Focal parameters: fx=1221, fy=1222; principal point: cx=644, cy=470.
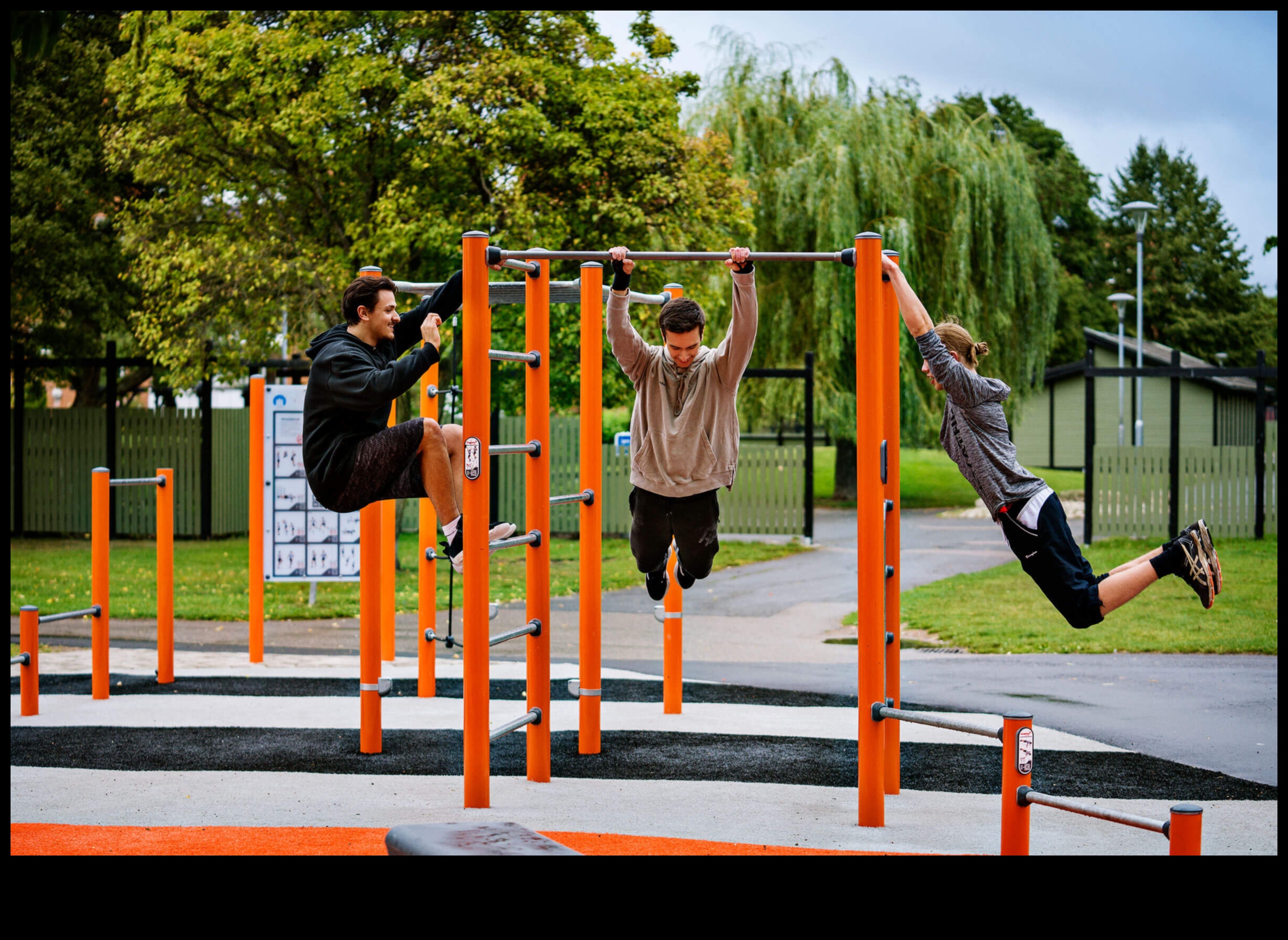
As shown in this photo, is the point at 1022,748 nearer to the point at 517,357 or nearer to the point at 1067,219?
the point at 517,357

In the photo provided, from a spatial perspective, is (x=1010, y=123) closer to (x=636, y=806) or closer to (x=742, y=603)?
(x=742, y=603)

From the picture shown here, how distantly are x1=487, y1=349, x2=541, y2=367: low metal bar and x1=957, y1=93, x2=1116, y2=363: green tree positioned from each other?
3414 cm

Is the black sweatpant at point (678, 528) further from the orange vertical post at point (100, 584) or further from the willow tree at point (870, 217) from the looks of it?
the willow tree at point (870, 217)

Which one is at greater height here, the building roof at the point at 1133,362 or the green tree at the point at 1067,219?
the green tree at the point at 1067,219

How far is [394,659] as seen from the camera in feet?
29.0

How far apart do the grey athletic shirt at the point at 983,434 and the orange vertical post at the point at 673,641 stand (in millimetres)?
2158

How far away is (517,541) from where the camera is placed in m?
5.24

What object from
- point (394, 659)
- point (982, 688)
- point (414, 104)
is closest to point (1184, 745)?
point (982, 688)

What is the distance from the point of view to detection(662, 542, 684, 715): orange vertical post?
684 cm

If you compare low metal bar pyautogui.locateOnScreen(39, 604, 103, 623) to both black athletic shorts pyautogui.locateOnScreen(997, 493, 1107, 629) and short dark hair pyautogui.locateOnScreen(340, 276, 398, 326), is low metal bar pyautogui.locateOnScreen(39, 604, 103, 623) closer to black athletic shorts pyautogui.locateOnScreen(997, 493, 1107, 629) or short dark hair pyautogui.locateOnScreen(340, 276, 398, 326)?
short dark hair pyautogui.locateOnScreen(340, 276, 398, 326)

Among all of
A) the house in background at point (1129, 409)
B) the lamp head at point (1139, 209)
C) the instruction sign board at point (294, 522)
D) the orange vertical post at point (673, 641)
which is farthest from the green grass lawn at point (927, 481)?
the orange vertical post at point (673, 641)

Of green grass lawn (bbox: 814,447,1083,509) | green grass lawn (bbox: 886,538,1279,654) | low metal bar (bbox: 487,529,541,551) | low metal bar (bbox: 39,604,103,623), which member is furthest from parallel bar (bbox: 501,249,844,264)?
green grass lawn (bbox: 814,447,1083,509)

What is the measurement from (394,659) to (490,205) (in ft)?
20.7

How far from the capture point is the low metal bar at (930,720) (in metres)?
4.27
